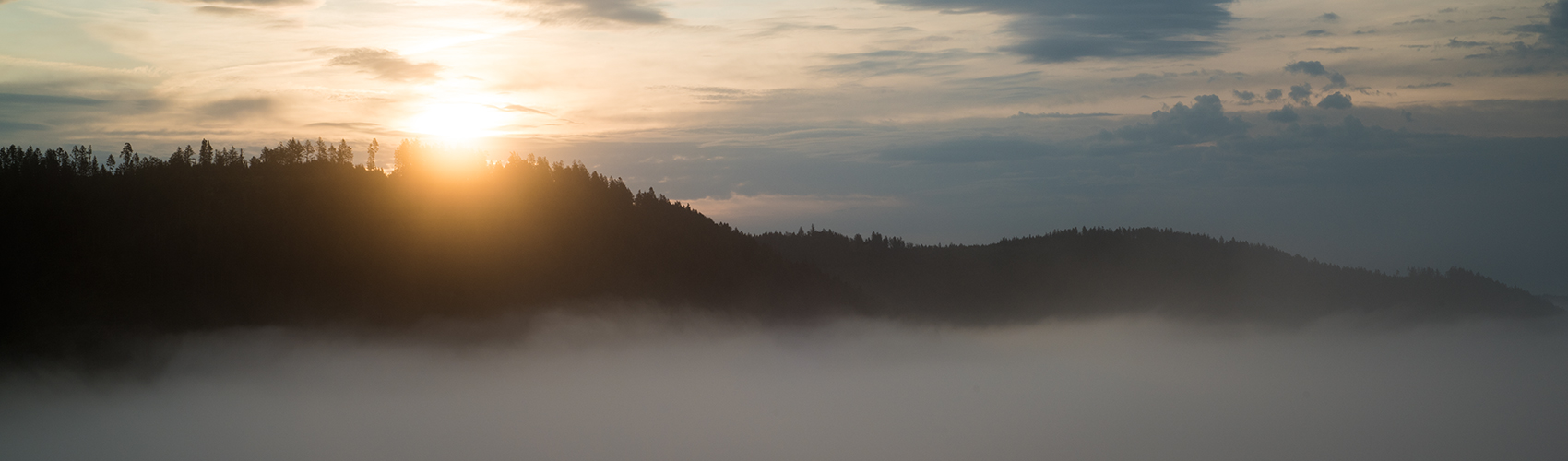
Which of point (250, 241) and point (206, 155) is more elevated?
point (206, 155)

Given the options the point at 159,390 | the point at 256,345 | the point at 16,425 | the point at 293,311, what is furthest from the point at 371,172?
the point at 16,425

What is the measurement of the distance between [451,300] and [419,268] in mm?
13537

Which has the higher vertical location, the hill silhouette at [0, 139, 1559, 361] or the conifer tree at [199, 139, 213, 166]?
the conifer tree at [199, 139, 213, 166]

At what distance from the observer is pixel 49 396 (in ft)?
506

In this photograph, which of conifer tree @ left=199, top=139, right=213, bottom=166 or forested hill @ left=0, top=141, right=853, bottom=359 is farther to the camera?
conifer tree @ left=199, top=139, right=213, bottom=166

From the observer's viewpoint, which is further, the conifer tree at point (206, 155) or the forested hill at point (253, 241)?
the conifer tree at point (206, 155)

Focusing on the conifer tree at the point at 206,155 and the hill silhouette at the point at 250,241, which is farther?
the conifer tree at the point at 206,155

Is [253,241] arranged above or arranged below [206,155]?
below

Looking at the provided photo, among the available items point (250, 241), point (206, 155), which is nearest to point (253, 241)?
point (250, 241)

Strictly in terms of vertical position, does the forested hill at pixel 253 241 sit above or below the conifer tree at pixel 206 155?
below

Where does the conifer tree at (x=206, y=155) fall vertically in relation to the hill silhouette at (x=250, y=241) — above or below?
above

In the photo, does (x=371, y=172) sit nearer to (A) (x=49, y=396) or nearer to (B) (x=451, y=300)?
(B) (x=451, y=300)

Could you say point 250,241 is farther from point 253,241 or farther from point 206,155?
point 206,155

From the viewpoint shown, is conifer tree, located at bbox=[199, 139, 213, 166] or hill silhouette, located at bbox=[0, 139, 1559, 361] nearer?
hill silhouette, located at bbox=[0, 139, 1559, 361]
